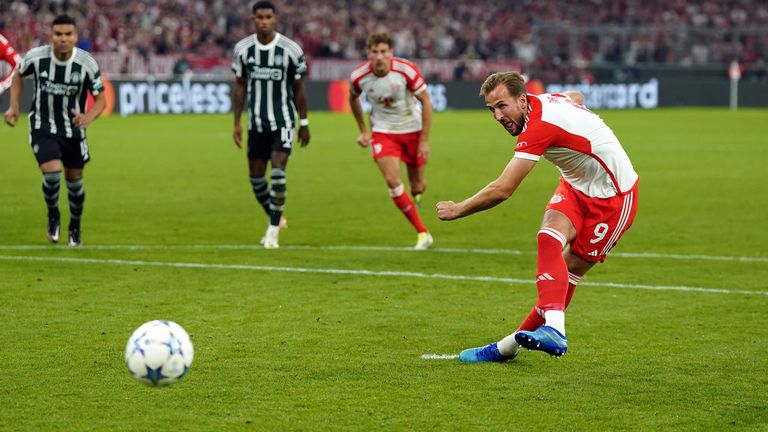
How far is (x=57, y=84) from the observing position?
11.7 meters

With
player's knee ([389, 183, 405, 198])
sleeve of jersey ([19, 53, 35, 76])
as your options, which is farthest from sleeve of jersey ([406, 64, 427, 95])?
sleeve of jersey ([19, 53, 35, 76])

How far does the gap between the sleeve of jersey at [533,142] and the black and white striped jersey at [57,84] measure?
6276mm

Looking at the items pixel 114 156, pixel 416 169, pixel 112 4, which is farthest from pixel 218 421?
pixel 112 4

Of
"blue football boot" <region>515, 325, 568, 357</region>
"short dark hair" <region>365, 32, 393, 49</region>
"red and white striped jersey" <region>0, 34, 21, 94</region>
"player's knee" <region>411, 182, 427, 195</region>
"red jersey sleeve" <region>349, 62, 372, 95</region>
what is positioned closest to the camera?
"blue football boot" <region>515, 325, 568, 357</region>

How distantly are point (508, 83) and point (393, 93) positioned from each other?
6239mm

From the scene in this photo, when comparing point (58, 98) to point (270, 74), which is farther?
point (270, 74)

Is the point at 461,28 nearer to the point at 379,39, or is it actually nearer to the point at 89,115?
the point at 379,39

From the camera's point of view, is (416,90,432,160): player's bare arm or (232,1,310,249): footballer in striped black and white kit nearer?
(232,1,310,249): footballer in striped black and white kit

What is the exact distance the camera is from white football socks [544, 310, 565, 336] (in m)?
6.57

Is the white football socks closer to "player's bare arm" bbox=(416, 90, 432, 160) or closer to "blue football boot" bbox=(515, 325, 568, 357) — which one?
"blue football boot" bbox=(515, 325, 568, 357)

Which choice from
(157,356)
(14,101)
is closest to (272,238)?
(14,101)

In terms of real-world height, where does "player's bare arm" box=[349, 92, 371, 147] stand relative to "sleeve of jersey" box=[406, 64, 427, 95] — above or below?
below

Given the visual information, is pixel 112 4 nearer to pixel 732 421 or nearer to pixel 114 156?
pixel 114 156

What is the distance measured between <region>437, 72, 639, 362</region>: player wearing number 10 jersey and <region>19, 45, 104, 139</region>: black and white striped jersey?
19.7ft
